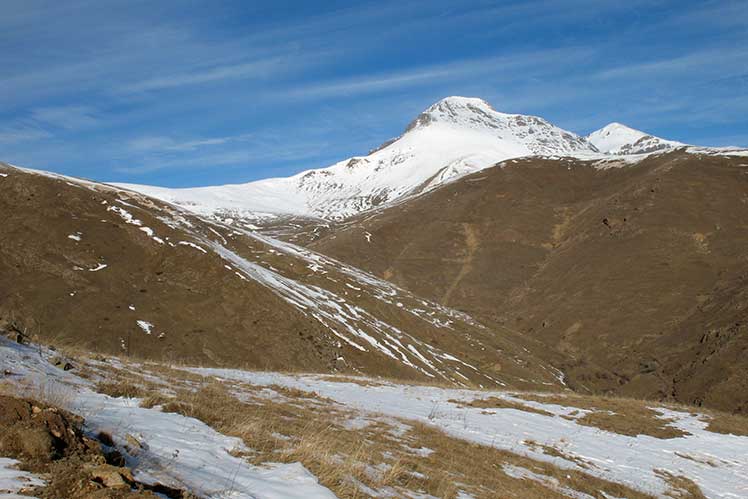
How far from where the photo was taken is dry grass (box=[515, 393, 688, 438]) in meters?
19.9

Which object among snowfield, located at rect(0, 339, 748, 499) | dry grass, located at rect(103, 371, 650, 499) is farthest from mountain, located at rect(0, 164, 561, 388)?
dry grass, located at rect(103, 371, 650, 499)

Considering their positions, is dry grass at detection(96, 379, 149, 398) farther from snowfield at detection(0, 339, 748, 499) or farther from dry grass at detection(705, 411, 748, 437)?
dry grass at detection(705, 411, 748, 437)

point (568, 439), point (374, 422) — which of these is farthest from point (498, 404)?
point (374, 422)

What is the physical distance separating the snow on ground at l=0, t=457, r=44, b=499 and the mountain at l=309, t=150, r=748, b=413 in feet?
200

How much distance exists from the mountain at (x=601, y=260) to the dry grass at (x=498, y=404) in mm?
42050

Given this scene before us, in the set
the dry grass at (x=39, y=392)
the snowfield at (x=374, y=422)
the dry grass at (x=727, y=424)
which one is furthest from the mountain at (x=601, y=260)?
the dry grass at (x=39, y=392)

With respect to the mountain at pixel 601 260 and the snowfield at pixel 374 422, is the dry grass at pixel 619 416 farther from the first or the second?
the mountain at pixel 601 260

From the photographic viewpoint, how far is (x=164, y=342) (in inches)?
1387

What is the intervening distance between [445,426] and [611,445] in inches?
236

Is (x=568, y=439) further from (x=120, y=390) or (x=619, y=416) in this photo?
(x=120, y=390)

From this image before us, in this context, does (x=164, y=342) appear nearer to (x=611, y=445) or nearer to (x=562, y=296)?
(x=611, y=445)

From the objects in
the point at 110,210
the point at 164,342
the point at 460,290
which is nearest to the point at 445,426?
the point at 164,342

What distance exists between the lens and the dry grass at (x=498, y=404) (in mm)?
20312

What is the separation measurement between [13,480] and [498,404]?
18644mm
